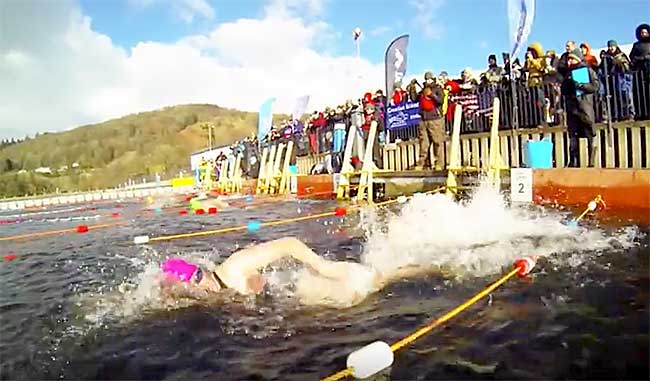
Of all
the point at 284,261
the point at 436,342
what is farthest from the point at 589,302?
the point at 284,261

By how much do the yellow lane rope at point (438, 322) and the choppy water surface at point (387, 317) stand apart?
8cm

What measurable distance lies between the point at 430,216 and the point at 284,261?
3.62 meters

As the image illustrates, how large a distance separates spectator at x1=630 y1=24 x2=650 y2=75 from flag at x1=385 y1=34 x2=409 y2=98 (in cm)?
823

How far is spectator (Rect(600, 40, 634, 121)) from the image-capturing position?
10688 millimetres

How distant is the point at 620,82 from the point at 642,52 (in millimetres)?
635

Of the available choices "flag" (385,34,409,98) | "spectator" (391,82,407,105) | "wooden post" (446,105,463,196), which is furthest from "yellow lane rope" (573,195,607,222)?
"flag" (385,34,409,98)

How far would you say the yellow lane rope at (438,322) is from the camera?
3.81 metres

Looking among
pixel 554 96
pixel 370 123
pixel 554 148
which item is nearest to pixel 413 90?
pixel 370 123

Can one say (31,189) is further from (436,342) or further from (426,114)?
(436,342)

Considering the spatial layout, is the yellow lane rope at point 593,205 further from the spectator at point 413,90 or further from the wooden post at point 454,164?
the spectator at point 413,90

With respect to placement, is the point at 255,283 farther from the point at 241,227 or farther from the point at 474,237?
the point at 241,227

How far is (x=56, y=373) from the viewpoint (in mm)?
4383

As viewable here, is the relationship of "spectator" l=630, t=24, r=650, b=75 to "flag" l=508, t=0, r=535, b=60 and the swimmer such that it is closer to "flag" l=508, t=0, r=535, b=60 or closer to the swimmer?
"flag" l=508, t=0, r=535, b=60

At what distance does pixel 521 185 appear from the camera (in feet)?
36.9
